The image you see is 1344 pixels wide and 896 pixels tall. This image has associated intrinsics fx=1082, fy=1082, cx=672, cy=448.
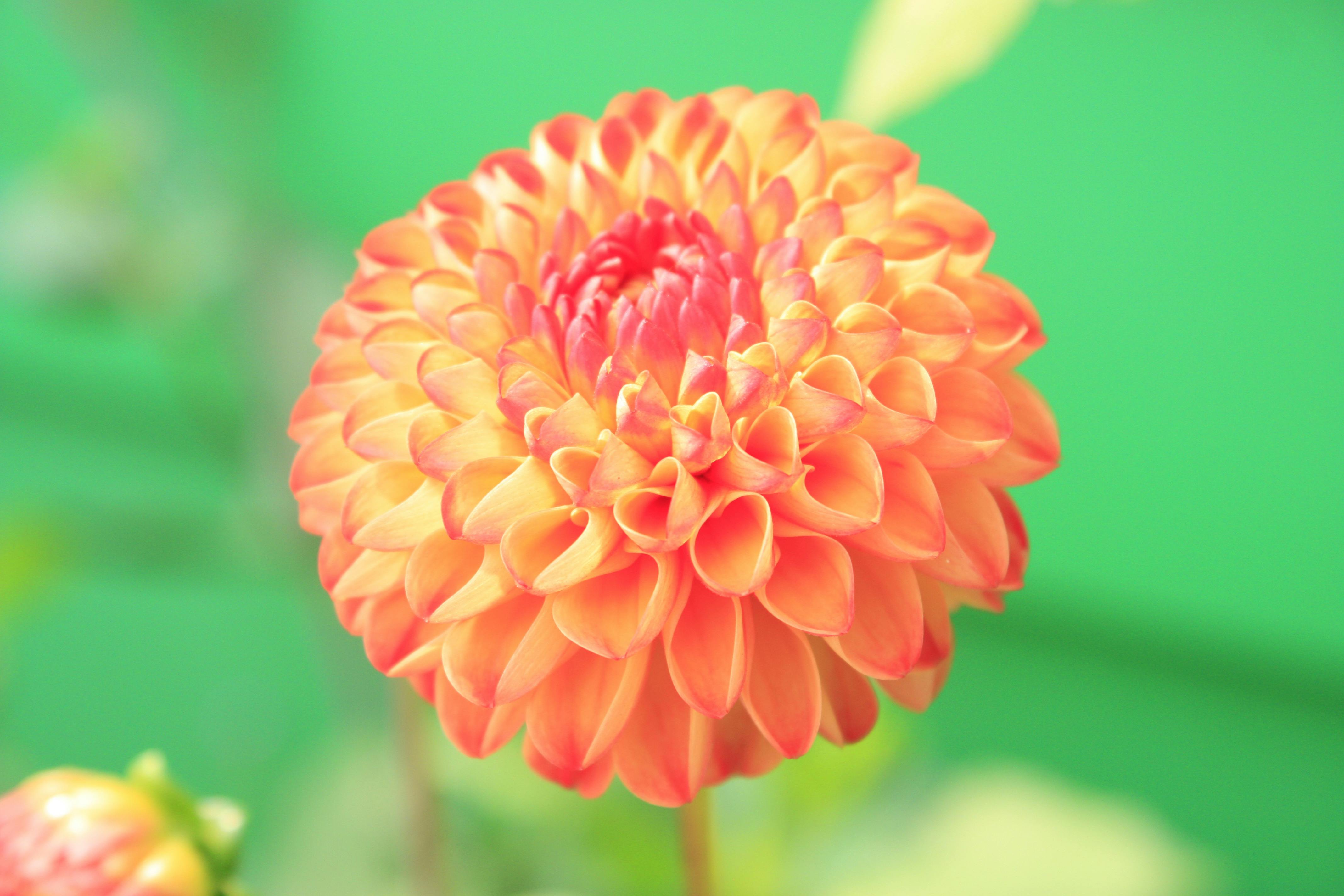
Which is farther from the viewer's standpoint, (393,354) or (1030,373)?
(1030,373)

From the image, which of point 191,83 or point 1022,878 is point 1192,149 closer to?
point 1022,878

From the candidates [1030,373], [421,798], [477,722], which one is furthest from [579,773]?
[1030,373]

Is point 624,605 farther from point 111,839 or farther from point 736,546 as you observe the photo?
point 111,839

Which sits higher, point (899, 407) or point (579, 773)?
point (899, 407)

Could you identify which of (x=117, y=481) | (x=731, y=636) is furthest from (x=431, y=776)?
(x=117, y=481)

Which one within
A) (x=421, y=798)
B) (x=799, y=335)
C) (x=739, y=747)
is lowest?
(x=421, y=798)

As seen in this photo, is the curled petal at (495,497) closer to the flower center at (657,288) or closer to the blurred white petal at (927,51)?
the flower center at (657,288)

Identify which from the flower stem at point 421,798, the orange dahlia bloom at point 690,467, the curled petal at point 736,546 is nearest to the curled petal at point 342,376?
the orange dahlia bloom at point 690,467
